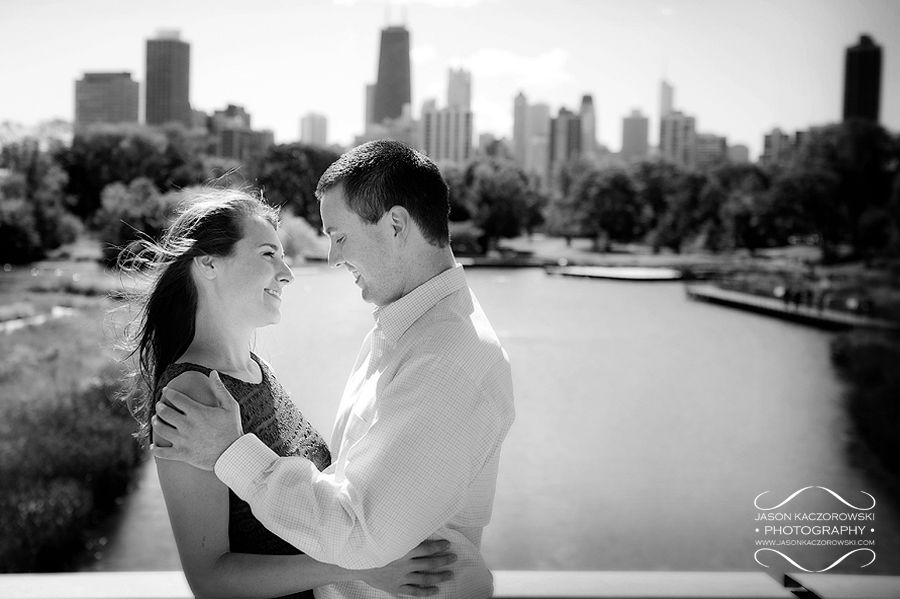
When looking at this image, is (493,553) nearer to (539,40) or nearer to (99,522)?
(99,522)

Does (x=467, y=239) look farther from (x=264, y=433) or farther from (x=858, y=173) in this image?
(x=264, y=433)

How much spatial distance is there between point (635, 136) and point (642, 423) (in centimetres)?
356

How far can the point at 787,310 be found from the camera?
9508 millimetres

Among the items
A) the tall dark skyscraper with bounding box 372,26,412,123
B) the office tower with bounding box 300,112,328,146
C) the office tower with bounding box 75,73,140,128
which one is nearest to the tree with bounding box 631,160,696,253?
the tall dark skyscraper with bounding box 372,26,412,123

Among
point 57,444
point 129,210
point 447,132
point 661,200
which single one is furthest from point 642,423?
point 57,444

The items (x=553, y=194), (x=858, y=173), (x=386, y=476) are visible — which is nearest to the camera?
(x=386, y=476)

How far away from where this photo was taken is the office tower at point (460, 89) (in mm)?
9516

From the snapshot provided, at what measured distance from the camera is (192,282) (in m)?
1.11

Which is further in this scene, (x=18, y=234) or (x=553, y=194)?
(x=553, y=194)

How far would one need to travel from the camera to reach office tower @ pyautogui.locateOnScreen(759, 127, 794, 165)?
356 inches

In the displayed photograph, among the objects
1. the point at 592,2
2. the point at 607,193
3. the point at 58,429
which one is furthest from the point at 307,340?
the point at 592,2

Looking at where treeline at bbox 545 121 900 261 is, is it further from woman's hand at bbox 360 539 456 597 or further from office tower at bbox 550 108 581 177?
woman's hand at bbox 360 539 456 597

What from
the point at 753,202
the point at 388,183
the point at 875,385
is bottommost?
the point at 875,385

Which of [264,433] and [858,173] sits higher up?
[858,173]
